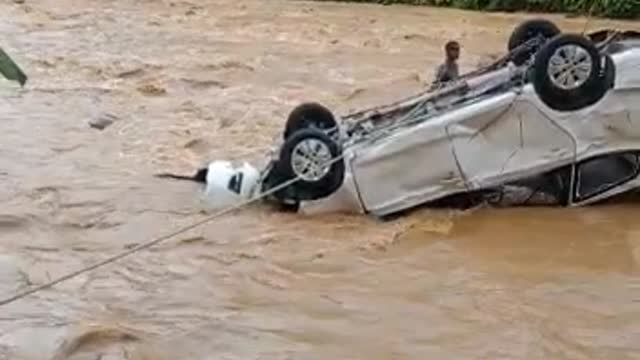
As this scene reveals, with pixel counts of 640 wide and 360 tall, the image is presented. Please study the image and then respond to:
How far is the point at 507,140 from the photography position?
9680mm

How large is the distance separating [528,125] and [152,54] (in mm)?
11485

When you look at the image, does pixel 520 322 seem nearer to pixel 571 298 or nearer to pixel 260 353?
pixel 571 298

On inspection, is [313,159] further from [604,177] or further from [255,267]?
[604,177]

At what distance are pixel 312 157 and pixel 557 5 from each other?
1539 cm

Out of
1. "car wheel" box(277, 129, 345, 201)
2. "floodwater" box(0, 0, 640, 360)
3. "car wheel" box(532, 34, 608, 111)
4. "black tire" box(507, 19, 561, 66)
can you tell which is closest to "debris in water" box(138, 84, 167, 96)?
"floodwater" box(0, 0, 640, 360)

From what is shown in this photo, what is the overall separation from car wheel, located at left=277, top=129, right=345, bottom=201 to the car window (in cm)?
170

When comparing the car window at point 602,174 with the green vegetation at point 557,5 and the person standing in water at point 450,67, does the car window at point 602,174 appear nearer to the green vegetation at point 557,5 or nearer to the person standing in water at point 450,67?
the person standing in water at point 450,67

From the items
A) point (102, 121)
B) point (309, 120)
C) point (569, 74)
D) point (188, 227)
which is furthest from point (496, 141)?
point (102, 121)

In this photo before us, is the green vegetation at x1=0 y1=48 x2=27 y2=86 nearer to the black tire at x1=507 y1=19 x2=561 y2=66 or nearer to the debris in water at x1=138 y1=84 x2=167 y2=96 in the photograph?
the black tire at x1=507 y1=19 x2=561 y2=66

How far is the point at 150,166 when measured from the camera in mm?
12695

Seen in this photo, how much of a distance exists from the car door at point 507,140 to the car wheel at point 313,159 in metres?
0.83

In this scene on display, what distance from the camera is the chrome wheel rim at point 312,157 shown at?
982cm

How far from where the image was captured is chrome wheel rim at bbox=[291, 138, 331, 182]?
9820 mm

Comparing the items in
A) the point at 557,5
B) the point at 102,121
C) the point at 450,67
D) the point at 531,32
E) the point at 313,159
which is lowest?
the point at 102,121
